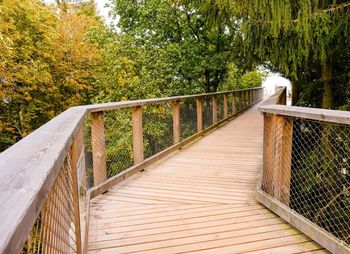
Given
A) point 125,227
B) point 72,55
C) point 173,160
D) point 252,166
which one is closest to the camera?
point 125,227

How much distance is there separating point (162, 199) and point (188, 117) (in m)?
3.90

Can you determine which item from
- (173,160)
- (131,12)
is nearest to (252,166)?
(173,160)

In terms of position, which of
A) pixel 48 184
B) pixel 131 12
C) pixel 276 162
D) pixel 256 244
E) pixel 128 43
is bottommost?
pixel 256 244

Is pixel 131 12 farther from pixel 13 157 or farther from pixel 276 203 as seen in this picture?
pixel 13 157

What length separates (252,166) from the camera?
501cm

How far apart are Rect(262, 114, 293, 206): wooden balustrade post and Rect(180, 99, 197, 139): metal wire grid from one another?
362 centimetres

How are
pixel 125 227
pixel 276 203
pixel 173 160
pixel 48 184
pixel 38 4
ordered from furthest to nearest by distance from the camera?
1. pixel 38 4
2. pixel 173 160
3. pixel 276 203
4. pixel 125 227
5. pixel 48 184

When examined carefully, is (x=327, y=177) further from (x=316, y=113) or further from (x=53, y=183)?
(x=53, y=183)

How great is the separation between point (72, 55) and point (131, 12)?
4.48 meters

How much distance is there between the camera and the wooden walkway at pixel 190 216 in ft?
8.20

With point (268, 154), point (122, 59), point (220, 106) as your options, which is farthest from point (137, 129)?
point (122, 59)

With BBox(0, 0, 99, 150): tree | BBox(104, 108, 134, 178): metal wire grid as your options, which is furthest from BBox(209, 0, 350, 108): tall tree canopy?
BBox(0, 0, 99, 150): tree

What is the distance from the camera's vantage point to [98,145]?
3520mm

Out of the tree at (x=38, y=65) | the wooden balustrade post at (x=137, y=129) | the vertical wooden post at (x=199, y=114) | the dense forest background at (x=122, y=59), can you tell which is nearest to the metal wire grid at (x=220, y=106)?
the dense forest background at (x=122, y=59)
